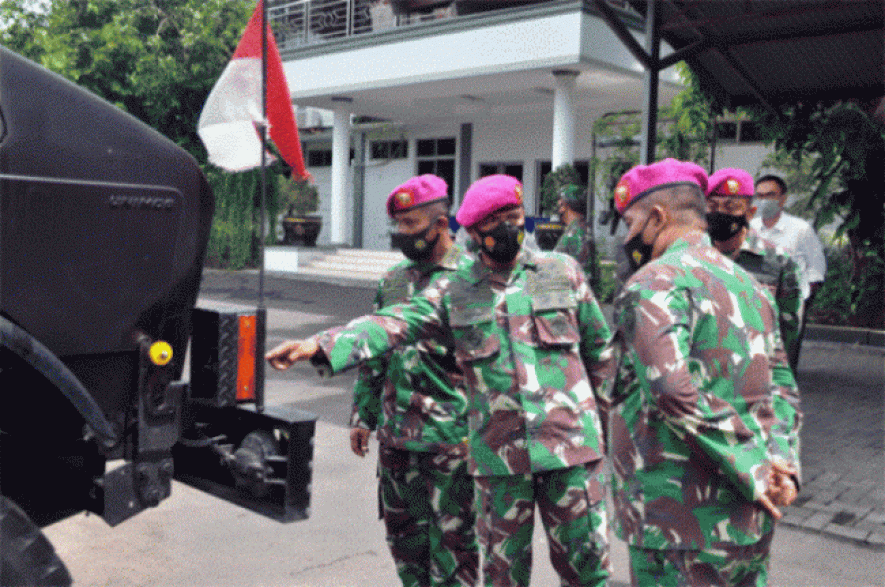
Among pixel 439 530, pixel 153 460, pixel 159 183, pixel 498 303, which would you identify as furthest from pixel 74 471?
pixel 498 303

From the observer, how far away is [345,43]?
19609mm

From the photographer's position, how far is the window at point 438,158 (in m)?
24.5

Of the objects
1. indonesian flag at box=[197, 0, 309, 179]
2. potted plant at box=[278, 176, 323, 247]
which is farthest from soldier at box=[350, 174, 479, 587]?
potted plant at box=[278, 176, 323, 247]

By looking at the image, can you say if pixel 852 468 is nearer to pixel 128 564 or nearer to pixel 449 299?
pixel 449 299

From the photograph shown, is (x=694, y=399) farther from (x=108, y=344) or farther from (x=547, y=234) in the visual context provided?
(x=547, y=234)

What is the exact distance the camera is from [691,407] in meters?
2.12

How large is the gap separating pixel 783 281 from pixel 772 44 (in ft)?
16.3

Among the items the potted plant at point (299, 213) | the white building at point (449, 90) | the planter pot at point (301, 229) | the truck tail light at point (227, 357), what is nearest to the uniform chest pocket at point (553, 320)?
the truck tail light at point (227, 357)

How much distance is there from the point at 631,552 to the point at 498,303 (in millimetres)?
966

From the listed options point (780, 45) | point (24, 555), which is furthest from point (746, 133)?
point (24, 555)

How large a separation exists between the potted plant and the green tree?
9.10ft

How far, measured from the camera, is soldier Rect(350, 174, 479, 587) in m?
3.20

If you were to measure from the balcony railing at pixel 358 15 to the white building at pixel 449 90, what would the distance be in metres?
0.04

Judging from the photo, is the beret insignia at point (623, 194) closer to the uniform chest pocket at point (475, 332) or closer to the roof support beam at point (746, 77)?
the uniform chest pocket at point (475, 332)
